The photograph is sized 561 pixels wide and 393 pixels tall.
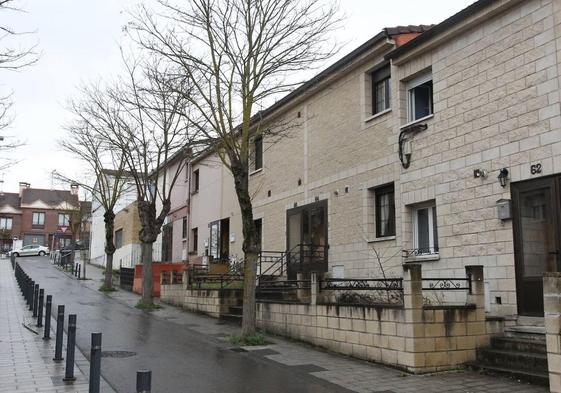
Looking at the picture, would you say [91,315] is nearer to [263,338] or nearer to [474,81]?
[263,338]

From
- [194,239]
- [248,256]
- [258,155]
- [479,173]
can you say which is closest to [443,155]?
[479,173]

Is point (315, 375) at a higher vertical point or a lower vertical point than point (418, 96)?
lower

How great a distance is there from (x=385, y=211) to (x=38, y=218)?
76358 millimetres

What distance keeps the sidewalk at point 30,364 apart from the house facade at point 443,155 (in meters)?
7.28

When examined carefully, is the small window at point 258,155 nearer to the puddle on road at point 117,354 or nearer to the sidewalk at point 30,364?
the sidewalk at point 30,364

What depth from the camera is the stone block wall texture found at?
6.78m

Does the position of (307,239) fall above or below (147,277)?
above

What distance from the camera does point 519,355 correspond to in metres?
8.83

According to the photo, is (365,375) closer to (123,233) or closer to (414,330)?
(414,330)

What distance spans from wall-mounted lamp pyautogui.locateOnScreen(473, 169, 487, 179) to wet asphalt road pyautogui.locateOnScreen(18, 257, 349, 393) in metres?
5.12

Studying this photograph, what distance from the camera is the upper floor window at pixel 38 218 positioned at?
80625mm

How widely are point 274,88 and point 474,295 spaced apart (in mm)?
6731

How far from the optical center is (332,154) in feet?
54.2

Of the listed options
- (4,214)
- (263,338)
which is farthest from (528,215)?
(4,214)
